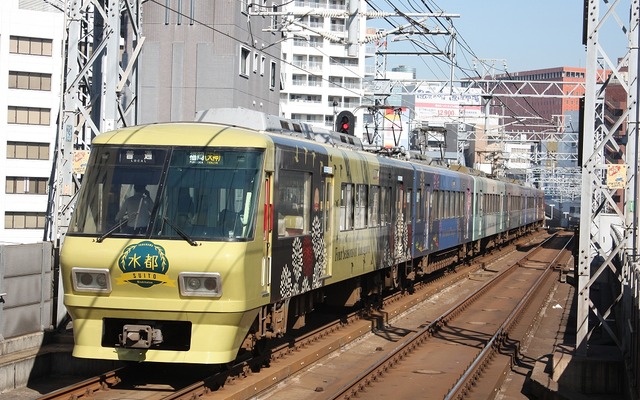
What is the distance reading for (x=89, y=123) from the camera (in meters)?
13.3

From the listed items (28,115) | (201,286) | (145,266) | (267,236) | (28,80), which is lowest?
(201,286)

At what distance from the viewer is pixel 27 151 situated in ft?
163

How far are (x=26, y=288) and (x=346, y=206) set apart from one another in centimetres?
450

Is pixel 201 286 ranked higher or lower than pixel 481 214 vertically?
lower

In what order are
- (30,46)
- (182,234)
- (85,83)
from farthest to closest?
(30,46) < (85,83) < (182,234)

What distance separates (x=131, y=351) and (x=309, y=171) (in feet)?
11.1

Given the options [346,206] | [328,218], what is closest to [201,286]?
[328,218]

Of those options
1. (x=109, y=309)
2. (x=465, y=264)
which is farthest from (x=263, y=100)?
(x=109, y=309)

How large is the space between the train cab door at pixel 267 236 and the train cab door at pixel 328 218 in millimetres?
2161

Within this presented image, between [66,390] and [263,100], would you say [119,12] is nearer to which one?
[66,390]

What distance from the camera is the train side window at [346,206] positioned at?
13.3m

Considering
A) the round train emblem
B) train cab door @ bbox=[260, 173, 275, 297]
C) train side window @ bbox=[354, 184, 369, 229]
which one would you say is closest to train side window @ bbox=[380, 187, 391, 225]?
train side window @ bbox=[354, 184, 369, 229]

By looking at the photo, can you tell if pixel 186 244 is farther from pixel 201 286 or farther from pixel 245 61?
pixel 245 61

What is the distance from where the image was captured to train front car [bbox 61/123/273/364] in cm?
917
